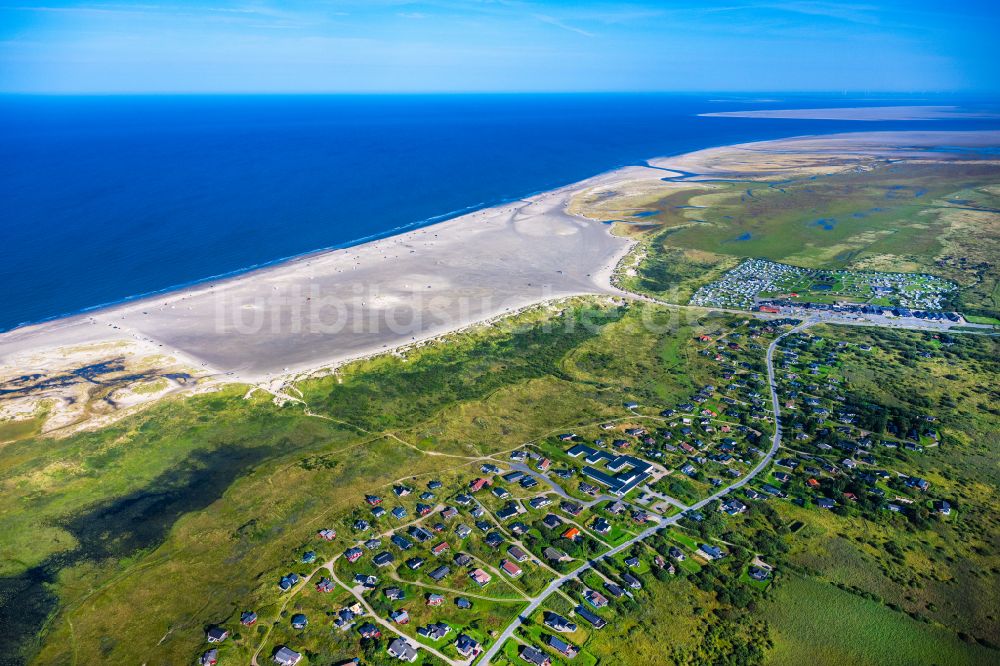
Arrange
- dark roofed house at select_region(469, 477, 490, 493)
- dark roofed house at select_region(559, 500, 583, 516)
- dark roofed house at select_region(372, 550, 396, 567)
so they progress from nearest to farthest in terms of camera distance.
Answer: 1. dark roofed house at select_region(372, 550, 396, 567)
2. dark roofed house at select_region(559, 500, 583, 516)
3. dark roofed house at select_region(469, 477, 490, 493)

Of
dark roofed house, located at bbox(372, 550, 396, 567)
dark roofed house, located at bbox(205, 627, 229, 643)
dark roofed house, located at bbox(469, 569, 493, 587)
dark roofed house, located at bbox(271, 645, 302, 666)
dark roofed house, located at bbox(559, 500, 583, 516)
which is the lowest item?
dark roofed house, located at bbox(205, 627, 229, 643)

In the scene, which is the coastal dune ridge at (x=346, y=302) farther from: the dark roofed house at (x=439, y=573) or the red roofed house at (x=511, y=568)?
the red roofed house at (x=511, y=568)

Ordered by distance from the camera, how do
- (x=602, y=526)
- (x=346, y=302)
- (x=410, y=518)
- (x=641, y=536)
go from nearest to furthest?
(x=641, y=536), (x=602, y=526), (x=410, y=518), (x=346, y=302)

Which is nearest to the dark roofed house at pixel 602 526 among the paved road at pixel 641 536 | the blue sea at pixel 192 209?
the paved road at pixel 641 536

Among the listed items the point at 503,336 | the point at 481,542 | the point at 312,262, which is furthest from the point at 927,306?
the point at 312,262

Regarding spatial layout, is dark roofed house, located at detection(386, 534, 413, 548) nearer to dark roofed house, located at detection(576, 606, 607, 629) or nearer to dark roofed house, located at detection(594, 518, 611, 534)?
dark roofed house, located at detection(576, 606, 607, 629)

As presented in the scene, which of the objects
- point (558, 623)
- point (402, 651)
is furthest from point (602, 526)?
point (402, 651)

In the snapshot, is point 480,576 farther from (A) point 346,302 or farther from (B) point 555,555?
(A) point 346,302

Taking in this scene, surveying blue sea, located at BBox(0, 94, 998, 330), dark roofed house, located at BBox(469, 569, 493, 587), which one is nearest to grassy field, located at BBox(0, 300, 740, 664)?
dark roofed house, located at BBox(469, 569, 493, 587)

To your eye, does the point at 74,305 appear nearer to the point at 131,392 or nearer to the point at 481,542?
the point at 131,392
